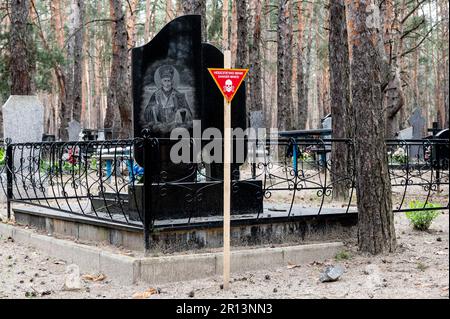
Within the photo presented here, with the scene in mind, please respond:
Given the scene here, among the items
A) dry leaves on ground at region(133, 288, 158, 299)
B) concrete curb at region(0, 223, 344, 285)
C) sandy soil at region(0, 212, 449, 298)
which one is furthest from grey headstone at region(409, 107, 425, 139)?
dry leaves on ground at region(133, 288, 158, 299)

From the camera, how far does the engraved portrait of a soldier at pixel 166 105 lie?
7.77m

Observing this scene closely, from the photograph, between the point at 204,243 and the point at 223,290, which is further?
the point at 204,243

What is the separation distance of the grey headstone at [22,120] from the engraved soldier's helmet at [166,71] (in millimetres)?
5844

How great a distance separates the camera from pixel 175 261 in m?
6.52

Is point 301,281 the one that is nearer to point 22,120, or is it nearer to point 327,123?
point 22,120

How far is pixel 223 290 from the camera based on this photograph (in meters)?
6.10

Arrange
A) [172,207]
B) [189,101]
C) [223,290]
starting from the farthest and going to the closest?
[189,101], [172,207], [223,290]

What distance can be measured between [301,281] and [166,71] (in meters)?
3.06

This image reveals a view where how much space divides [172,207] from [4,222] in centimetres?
377

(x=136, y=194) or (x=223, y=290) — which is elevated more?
(x=136, y=194)

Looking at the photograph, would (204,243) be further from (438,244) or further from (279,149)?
(279,149)

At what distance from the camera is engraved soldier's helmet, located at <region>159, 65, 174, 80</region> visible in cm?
778

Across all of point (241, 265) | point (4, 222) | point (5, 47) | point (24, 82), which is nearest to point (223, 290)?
point (241, 265)

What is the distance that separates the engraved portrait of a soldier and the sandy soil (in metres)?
2.02
